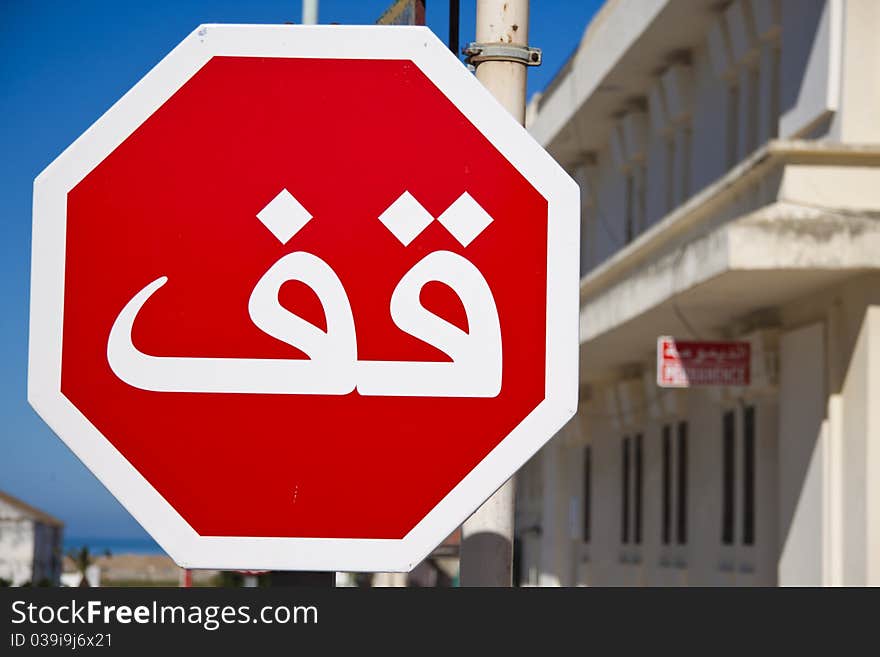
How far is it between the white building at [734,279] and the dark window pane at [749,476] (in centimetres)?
4

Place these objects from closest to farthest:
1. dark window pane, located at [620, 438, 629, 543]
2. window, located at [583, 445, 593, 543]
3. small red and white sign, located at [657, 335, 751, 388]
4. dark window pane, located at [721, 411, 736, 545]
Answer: small red and white sign, located at [657, 335, 751, 388] < dark window pane, located at [721, 411, 736, 545] < dark window pane, located at [620, 438, 629, 543] < window, located at [583, 445, 593, 543]

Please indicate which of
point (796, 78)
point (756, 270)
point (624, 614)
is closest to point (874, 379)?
point (756, 270)

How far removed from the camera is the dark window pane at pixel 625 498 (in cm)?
2294

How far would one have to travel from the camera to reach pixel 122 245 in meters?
2.17

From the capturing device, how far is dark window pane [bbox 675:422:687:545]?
19.3 meters

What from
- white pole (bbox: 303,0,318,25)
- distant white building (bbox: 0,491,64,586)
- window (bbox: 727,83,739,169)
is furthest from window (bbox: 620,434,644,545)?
distant white building (bbox: 0,491,64,586)

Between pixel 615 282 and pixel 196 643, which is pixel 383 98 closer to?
pixel 196 643

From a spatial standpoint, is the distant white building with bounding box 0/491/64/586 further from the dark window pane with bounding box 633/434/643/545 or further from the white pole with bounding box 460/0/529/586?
the white pole with bounding box 460/0/529/586

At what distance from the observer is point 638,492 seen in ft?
72.9

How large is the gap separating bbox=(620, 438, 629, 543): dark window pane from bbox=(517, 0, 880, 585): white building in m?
0.05

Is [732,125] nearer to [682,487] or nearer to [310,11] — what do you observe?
[682,487]

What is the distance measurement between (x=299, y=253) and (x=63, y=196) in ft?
1.09

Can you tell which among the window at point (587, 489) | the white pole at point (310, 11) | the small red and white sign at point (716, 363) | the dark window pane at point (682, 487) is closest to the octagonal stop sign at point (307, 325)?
the white pole at point (310, 11)

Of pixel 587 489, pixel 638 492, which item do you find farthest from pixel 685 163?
pixel 587 489
